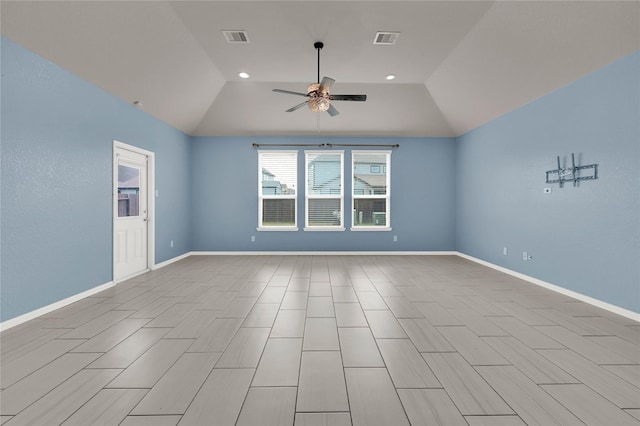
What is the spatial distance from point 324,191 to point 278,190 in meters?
1.14

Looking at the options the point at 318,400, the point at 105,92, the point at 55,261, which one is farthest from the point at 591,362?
the point at 105,92

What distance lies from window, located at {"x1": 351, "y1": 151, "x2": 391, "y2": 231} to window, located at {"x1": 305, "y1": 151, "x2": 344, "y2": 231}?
0.37m

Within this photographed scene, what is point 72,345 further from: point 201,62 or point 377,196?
point 377,196

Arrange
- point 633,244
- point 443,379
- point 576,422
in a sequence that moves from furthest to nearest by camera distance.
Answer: point 633,244 < point 443,379 < point 576,422

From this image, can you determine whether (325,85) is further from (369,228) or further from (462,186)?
(462,186)

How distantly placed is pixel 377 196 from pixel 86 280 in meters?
5.77

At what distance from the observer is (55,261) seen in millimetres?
3375

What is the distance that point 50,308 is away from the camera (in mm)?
3281

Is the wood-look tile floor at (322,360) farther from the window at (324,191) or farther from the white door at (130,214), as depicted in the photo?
the window at (324,191)

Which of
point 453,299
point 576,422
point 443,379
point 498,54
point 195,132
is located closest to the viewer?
point 576,422

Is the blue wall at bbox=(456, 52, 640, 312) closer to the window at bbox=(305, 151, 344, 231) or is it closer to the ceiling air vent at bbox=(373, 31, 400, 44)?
the ceiling air vent at bbox=(373, 31, 400, 44)

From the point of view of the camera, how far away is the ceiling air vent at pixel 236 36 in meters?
3.92

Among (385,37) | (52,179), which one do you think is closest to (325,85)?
(385,37)

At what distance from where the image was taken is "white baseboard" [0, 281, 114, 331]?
2.85 m
